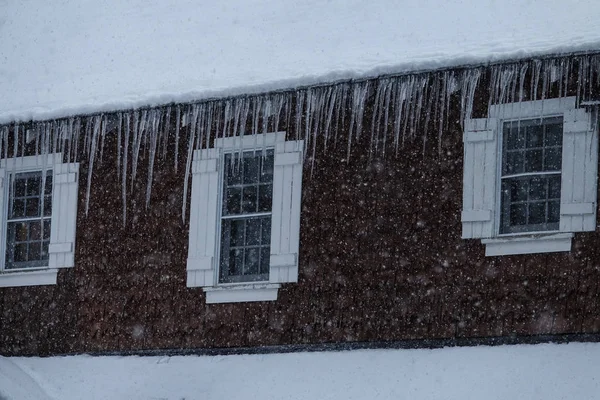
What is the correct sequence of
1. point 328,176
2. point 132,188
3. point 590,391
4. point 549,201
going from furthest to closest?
1. point 132,188
2. point 328,176
3. point 549,201
4. point 590,391

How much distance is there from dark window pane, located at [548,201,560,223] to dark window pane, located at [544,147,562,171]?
0.39 meters

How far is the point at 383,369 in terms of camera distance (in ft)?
59.4

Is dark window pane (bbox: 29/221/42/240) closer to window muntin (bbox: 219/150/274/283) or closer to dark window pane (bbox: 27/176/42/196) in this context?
dark window pane (bbox: 27/176/42/196)

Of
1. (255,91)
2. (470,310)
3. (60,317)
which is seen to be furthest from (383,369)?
(60,317)

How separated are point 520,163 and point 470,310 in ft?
5.79

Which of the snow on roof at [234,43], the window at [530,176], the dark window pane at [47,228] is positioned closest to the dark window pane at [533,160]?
the window at [530,176]

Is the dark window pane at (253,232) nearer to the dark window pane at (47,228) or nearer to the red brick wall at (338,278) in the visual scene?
the red brick wall at (338,278)

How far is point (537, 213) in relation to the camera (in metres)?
17.9

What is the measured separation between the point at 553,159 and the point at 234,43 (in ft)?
16.6

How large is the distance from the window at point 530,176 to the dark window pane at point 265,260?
Result: 2728 mm

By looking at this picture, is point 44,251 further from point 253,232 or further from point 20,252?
point 253,232

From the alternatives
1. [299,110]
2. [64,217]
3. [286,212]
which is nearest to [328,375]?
[286,212]

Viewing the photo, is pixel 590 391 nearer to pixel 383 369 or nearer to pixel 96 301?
pixel 383 369

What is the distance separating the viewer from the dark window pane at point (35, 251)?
21.7 metres
